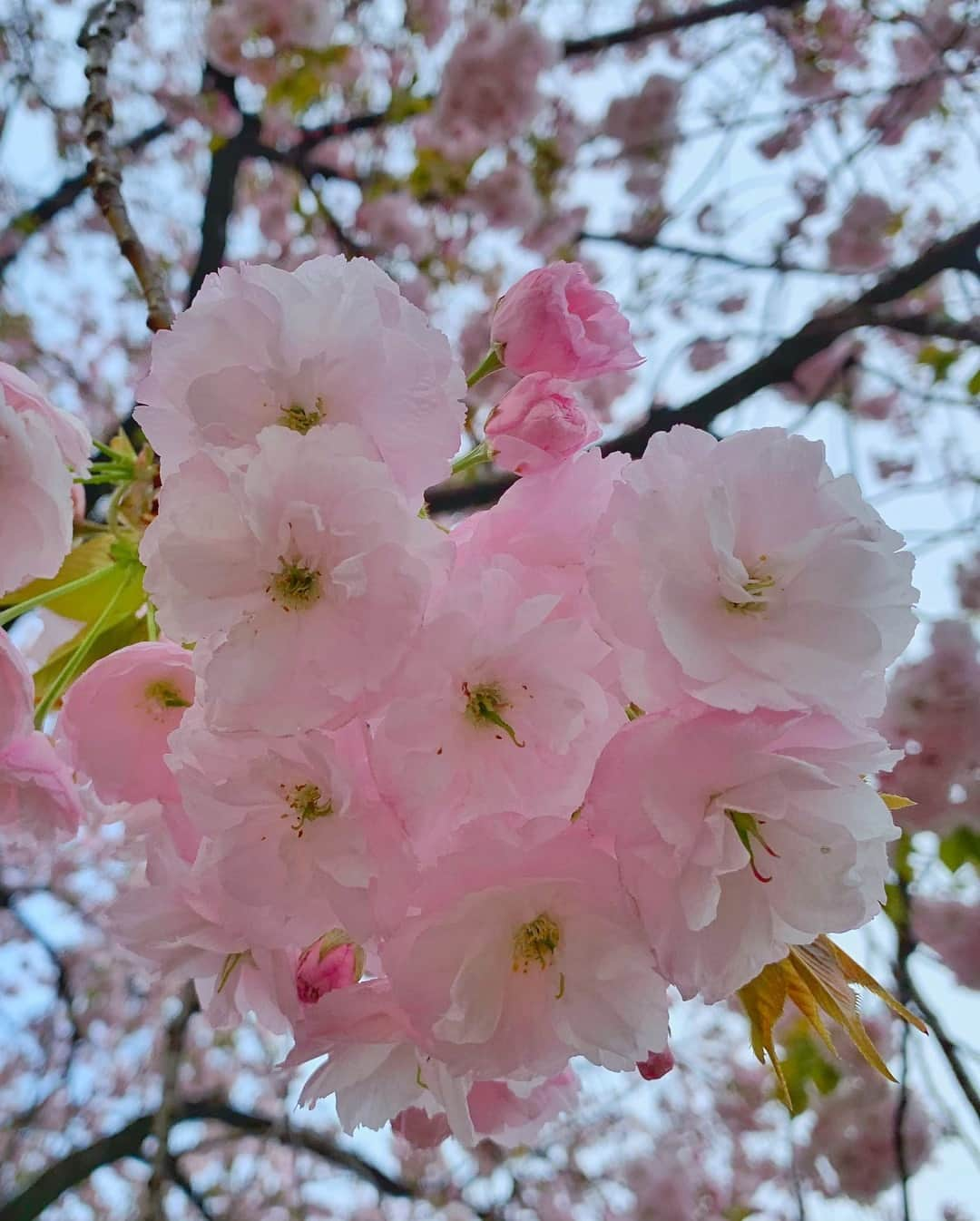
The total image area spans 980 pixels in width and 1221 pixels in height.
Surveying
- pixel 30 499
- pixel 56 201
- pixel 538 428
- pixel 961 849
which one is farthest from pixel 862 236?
pixel 30 499

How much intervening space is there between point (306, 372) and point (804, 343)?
161 centimetres

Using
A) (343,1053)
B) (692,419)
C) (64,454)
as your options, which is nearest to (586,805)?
(343,1053)

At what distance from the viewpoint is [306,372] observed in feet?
1.79

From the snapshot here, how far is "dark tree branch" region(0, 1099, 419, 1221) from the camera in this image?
2453mm

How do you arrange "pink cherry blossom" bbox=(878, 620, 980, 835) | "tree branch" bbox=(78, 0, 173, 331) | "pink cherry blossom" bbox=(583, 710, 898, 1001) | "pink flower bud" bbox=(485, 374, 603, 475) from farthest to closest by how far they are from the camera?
"pink cherry blossom" bbox=(878, 620, 980, 835) < "tree branch" bbox=(78, 0, 173, 331) < "pink flower bud" bbox=(485, 374, 603, 475) < "pink cherry blossom" bbox=(583, 710, 898, 1001)

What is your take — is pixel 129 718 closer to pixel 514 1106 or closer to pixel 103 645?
pixel 103 645

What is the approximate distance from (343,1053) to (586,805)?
0.87ft

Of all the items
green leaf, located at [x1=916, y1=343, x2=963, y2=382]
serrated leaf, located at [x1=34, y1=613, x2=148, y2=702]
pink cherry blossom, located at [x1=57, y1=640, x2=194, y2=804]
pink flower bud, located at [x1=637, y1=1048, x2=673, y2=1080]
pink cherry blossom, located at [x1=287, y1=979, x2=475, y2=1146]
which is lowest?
green leaf, located at [x1=916, y1=343, x2=963, y2=382]

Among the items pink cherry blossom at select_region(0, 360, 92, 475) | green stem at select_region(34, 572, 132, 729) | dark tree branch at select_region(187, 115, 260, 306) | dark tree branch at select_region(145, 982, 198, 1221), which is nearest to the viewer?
pink cherry blossom at select_region(0, 360, 92, 475)

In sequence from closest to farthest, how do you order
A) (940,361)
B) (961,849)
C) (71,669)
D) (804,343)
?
(71,669), (961,849), (804,343), (940,361)

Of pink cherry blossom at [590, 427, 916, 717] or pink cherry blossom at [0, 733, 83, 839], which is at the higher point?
pink cherry blossom at [590, 427, 916, 717]

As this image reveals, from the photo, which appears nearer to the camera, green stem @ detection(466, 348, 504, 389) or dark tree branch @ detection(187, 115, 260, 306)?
green stem @ detection(466, 348, 504, 389)

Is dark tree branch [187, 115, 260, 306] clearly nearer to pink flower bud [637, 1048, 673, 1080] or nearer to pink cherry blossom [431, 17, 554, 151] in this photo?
pink cherry blossom [431, 17, 554, 151]

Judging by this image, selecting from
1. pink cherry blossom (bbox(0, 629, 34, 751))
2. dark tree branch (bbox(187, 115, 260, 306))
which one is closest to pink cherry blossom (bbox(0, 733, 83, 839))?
pink cherry blossom (bbox(0, 629, 34, 751))
